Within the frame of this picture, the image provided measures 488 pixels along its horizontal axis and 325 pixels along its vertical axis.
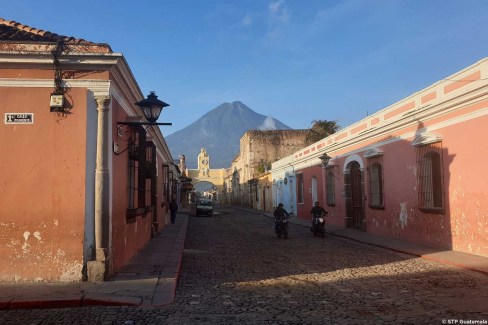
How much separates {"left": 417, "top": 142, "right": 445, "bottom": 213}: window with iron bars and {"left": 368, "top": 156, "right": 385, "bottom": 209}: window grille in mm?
2690

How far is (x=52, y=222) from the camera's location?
23.4 ft

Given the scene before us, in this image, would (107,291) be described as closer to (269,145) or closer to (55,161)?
(55,161)

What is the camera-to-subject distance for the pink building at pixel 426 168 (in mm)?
10102

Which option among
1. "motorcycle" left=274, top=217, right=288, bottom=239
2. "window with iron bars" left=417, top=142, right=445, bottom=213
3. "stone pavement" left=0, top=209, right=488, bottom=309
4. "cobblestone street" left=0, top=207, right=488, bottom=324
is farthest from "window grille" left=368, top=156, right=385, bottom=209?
"stone pavement" left=0, top=209, right=488, bottom=309

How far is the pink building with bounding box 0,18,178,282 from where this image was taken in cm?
708

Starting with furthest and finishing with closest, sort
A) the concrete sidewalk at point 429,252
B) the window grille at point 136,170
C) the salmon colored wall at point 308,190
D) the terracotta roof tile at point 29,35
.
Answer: the salmon colored wall at point 308,190 → the window grille at point 136,170 → the concrete sidewalk at point 429,252 → the terracotta roof tile at point 29,35

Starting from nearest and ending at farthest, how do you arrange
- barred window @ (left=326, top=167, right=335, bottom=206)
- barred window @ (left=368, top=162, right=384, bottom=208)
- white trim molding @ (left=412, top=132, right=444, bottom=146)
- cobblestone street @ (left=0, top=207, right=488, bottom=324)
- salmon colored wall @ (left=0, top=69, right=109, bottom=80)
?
cobblestone street @ (left=0, top=207, right=488, bottom=324), salmon colored wall @ (left=0, top=69, right=109, bottom=80), white trim molding @ (left=412, top=132, right=444, bottom=146), barred window @ (left=368, top=162, right=384, bottom=208), barred window @ (left=326, top=167, right=335, bottom=206)

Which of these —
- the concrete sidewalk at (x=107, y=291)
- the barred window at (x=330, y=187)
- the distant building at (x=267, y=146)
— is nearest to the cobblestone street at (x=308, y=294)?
the concrete sidewalk at (x=107, y=291)

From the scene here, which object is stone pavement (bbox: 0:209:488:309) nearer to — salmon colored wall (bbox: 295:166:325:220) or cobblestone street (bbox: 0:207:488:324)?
cobblestone street (bbox: 0:207:488:324)

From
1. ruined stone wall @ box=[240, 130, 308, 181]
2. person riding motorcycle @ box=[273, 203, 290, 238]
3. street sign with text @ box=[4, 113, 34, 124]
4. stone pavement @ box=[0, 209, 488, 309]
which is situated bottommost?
stone pavement @ box=[0, 209, 488, 309]

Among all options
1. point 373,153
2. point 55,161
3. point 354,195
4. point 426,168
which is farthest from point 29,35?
point 354,195

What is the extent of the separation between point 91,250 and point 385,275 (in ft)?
17.3

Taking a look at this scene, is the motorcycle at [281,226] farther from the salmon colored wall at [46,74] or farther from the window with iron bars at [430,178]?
the salmon colored wall at [46,74]

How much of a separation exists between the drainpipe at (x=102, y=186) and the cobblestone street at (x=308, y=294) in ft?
5.01
